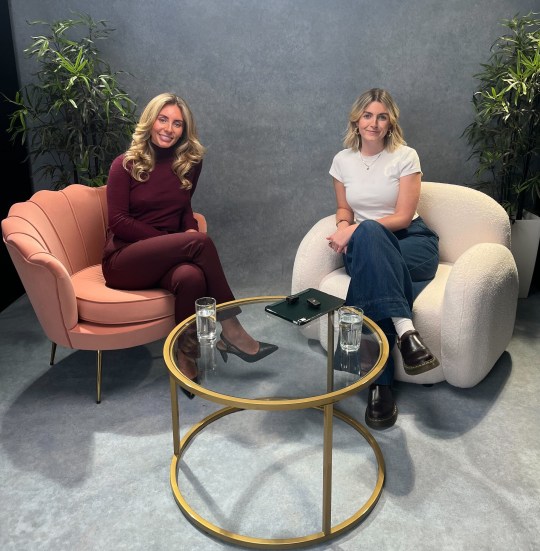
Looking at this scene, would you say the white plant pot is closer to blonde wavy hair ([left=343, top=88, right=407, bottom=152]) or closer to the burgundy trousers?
blonde wavy hair ([left=343, top=88, right=407, bottom=152])

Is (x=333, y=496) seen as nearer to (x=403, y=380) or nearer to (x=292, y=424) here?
(x=292, y=424)

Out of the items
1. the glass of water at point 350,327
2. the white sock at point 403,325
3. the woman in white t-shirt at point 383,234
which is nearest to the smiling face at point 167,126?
the woman in white t-shirt at point 383,234

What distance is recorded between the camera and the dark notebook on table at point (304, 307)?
2.12 m

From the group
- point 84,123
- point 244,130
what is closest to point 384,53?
point 244,130

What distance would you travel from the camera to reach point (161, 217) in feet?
9.53

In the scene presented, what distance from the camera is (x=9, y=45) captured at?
3479 millimetres

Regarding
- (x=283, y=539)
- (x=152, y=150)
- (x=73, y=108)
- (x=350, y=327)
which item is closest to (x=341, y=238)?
(x=350, y=327)

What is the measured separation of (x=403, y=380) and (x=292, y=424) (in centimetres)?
52

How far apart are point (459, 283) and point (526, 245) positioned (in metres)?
1.35

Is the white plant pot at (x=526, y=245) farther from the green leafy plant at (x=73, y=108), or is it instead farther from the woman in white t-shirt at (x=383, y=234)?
the green leafy plant at (x=73, y=108)

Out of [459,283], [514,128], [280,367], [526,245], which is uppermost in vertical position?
[514,128]

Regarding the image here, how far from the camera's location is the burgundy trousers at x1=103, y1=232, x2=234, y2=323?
2.64 m

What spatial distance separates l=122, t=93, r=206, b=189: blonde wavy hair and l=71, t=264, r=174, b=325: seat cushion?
21.0 inches

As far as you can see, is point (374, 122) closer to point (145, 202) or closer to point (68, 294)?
point (145, 202)
